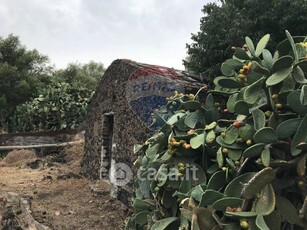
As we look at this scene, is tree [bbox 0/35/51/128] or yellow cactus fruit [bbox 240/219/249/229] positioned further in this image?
tree [bbox 0/35/51/128]

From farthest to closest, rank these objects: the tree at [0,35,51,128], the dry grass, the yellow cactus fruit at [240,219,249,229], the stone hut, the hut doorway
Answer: the tree at [0,35,51,128]
the dry grass
the hut doorway
the stone hut
the yellow cactus fruit at [240,219,249,229]

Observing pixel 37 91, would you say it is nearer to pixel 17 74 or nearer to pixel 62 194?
pixel 17 74

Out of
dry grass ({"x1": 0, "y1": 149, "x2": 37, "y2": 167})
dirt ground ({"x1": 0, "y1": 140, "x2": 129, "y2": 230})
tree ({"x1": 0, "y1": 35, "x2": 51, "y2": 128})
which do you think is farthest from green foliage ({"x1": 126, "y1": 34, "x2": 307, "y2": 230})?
tree ({"x1": 0, "y1": 35, "x2": 51, "y2": 128})

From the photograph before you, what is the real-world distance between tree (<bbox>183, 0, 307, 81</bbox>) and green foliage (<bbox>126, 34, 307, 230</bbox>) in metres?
5.69

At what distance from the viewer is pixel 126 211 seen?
7.21m

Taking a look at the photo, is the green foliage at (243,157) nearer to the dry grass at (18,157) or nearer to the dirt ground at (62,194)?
the dirt ground at (62,194)

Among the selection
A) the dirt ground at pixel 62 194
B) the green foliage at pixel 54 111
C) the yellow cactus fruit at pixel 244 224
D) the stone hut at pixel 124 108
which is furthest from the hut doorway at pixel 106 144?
the green foliage at pixel 54 111

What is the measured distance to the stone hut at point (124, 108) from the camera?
7.08 meters

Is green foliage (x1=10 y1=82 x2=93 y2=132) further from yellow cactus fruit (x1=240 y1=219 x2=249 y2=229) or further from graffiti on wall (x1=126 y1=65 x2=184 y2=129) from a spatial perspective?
yellow cactus fruit (x1=240 y1=219 x2=249 y2=229)

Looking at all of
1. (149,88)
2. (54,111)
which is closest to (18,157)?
(54,111)

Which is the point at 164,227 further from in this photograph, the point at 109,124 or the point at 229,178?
the point at 109,124

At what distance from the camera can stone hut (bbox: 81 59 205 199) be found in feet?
23.2

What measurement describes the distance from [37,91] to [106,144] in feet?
44.1

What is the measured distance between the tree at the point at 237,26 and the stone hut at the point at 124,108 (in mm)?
2008
